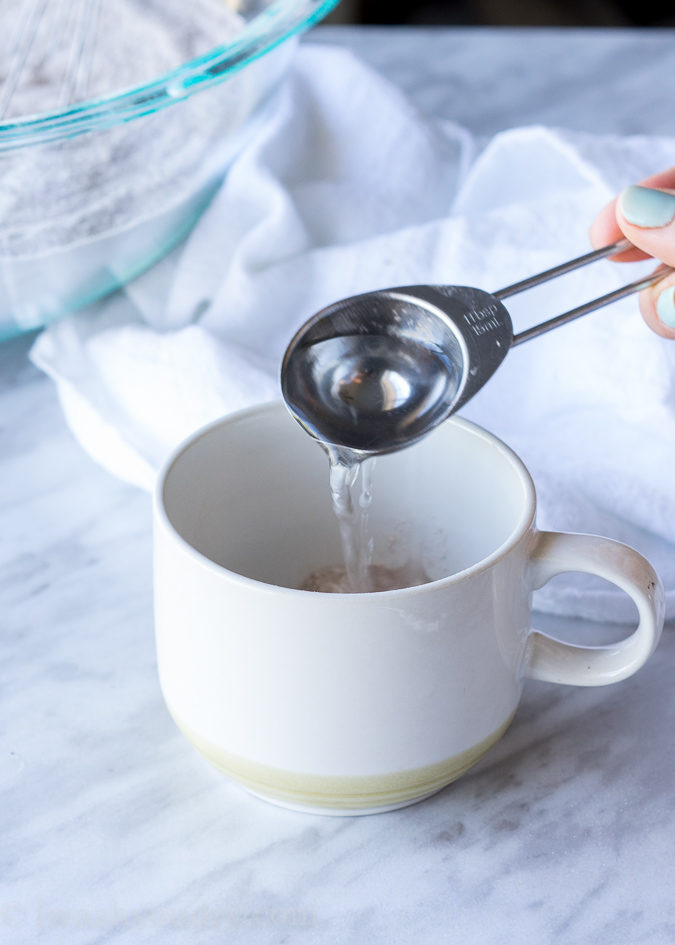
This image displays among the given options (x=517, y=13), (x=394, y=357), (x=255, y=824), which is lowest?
(x=517, y=13)

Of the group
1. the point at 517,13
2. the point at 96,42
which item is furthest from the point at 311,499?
the point at 517,13

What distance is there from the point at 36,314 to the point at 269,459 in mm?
227

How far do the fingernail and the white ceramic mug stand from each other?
4.0 inches

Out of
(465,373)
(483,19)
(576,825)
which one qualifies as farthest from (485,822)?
(483,19)

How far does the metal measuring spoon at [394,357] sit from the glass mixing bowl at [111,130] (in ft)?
0.66

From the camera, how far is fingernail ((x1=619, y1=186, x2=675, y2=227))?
42cm

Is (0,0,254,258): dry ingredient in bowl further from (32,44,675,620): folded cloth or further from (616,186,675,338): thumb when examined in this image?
(616,186,675,338): thumb

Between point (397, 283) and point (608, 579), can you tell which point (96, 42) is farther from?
point (608, 579)

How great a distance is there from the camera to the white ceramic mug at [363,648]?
32cm

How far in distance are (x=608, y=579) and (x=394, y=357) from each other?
103 mm

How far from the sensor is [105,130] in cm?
55

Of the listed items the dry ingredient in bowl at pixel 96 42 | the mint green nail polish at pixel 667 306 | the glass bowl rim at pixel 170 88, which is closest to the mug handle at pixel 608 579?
the mint green nail polish at pixel 667 306

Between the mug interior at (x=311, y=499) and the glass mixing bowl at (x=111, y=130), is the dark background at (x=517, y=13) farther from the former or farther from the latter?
the mug interior at (x=311, y=499)

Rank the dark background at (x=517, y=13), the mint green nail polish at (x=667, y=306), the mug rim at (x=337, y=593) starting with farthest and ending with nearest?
the dark background at (x=517, y=13) → the mint green nail polish at (x=667, y=306) → the mug rim at (x=337, y=593)
